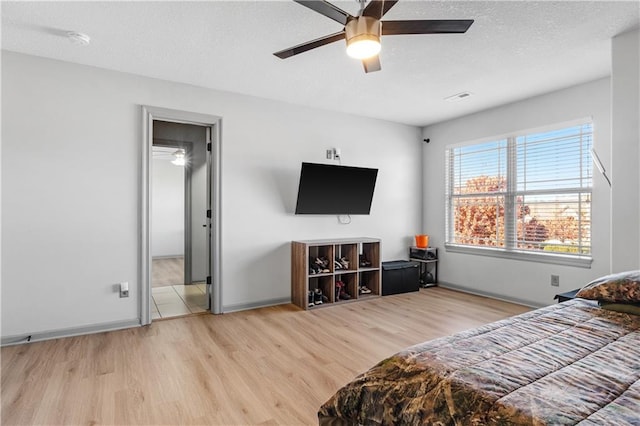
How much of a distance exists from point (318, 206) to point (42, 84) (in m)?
3.02

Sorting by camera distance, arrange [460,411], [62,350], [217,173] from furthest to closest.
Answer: [217,173]
[62,350]
[460,411]

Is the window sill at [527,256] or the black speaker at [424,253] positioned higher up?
the window sill at [527,256]

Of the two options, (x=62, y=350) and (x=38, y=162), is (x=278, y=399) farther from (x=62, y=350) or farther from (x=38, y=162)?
(x=38, y=162)

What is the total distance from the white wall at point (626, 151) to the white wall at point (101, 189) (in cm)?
309

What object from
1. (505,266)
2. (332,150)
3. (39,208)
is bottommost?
(505,266)

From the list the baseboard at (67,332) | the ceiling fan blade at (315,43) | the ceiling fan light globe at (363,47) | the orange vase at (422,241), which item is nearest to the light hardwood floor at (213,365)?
the baseboard at (67,332)

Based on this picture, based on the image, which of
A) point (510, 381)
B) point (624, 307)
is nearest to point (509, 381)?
point (510, 381)

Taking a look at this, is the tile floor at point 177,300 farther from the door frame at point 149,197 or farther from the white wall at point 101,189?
the white wall at point 101,189

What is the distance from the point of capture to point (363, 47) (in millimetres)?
1962

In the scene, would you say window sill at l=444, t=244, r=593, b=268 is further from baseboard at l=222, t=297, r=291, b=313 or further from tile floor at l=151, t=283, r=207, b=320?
tile floor at l=151, t=283, r=207, b=320

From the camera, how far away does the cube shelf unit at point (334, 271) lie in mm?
4180

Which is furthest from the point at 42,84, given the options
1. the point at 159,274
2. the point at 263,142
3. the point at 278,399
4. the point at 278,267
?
the point at 159,274

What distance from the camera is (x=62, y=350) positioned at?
2.90 m

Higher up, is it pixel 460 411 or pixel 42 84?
pixel 42 84
